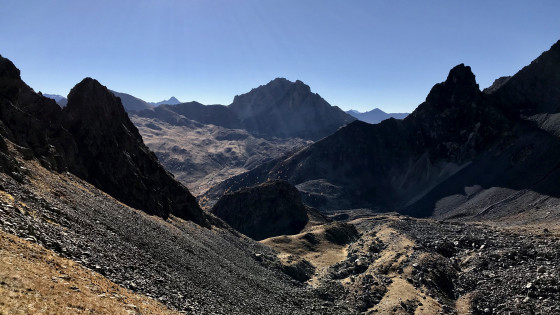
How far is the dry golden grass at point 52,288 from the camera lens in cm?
1988

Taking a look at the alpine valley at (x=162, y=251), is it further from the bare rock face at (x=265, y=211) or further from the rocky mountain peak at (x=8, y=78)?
the bare rock face at (x=265, y=211)

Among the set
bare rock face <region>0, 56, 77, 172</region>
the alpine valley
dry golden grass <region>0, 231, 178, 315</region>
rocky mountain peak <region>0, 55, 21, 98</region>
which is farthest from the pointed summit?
dry golden grass <region>0, 231, 178, 315</region>

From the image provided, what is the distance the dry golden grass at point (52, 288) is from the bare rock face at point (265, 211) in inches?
4442

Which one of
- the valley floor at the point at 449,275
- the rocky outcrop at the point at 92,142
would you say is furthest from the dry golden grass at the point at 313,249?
the rocky outcrop at the point at 92,142

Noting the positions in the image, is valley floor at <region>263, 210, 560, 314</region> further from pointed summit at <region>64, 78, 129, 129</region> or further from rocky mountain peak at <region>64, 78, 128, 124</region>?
rocky mountain peak at <region>64, 78, 128, 124</region>

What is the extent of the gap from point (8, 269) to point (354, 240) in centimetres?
10916

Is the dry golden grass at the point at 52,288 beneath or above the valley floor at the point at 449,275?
above

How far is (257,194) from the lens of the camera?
499ft

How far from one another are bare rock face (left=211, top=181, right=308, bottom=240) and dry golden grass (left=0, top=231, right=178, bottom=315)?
112823 millimetres

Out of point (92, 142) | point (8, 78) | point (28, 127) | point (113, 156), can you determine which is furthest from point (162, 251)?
point (8, 78)

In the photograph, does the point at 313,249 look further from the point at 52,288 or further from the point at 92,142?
the point at 52,288

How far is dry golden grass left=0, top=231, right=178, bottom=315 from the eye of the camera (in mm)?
19875

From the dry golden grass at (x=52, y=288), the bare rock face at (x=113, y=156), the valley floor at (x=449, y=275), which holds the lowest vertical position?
the valley floor at (x=449, y=275)

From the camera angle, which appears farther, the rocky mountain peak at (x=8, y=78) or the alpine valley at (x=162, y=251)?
the rocky mountain peak at (x=8, y=78)
